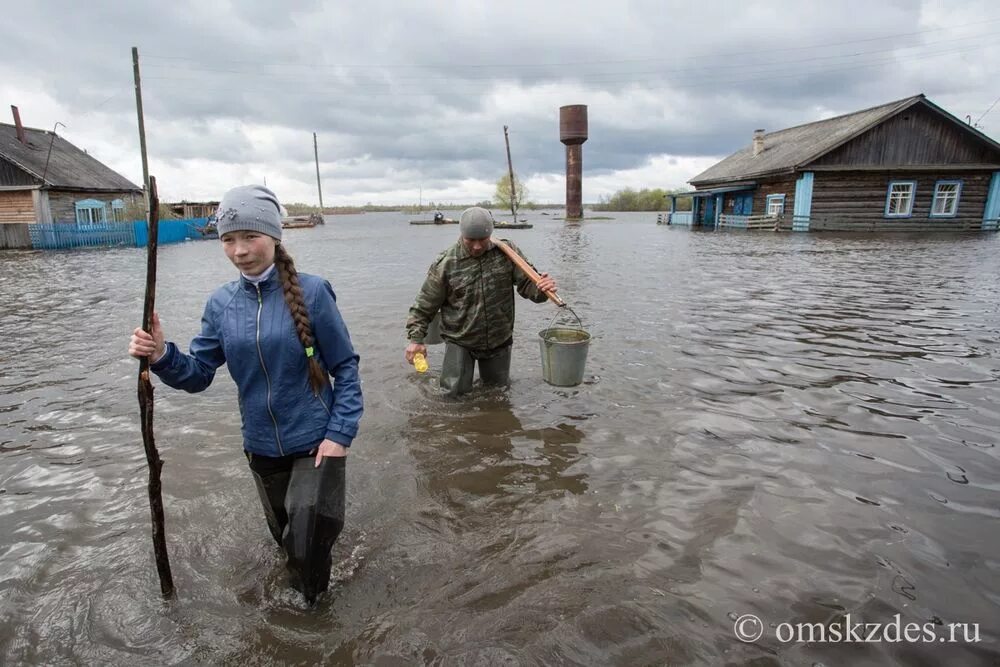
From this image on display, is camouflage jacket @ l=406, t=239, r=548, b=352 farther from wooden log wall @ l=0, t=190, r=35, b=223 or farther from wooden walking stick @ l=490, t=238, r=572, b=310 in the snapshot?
wooden log wall @ l=0, t=190, r=35, b=223

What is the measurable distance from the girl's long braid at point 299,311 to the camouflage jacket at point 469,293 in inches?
89.8

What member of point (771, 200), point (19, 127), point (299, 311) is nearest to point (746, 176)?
point (771, 200)

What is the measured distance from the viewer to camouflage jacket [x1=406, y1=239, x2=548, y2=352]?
493 cm

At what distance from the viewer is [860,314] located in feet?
29.3

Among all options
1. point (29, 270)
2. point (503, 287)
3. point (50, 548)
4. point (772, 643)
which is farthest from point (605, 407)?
point (29, 270)

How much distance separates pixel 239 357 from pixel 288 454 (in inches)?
20.3

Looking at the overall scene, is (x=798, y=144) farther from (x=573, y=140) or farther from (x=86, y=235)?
(x=86, y=235)

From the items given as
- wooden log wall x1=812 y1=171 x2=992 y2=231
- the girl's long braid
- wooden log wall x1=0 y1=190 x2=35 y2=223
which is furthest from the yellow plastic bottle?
wooden log wall x1=0 y1=190 x2=35 y2=223

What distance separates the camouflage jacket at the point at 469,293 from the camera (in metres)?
4.93

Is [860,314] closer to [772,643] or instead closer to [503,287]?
[503,287]

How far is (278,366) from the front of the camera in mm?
2555

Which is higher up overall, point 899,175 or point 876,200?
point 899,175

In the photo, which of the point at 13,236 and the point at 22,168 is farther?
the point at 22,168
